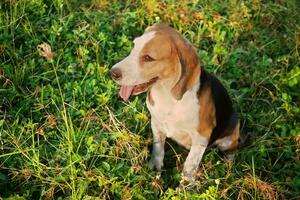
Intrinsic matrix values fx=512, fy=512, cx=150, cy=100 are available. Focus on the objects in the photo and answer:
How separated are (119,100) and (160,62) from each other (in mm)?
1195

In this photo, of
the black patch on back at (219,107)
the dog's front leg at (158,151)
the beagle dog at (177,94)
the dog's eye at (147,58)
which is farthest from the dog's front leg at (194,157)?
the dog's eye at (147,58)

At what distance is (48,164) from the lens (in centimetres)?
355

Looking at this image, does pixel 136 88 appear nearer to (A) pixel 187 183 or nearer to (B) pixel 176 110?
(B) pixel 176 110

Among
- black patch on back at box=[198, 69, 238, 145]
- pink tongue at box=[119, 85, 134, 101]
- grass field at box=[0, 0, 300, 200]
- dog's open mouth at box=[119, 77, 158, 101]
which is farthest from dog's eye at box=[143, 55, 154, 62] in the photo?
grass field at box=[0, 0, 300, 200]

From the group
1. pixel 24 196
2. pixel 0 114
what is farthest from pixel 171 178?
pixel 0 114

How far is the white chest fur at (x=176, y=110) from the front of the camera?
3473 mm

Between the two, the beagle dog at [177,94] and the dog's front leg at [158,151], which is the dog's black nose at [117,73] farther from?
the dog's front leg at [158,151]

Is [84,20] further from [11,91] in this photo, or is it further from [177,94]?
[177,94]

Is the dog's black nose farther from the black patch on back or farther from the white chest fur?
the black patch on back

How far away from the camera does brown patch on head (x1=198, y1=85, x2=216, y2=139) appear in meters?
3.53

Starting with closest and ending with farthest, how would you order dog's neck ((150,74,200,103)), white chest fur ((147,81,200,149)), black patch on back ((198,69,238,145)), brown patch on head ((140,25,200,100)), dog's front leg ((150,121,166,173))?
brown patch on head ((140,25,200,100)) → dog's neck ((150,74,200,103)) → white chest fur ((147,81,200,149)) → black patch on back ((198,69,238,145)) → dog's front leg ((150,121,166,173))

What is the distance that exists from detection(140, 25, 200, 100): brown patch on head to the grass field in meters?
0.58

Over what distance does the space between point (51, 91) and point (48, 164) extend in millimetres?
820

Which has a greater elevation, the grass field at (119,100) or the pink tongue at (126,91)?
the pink tongue at (126,91)
